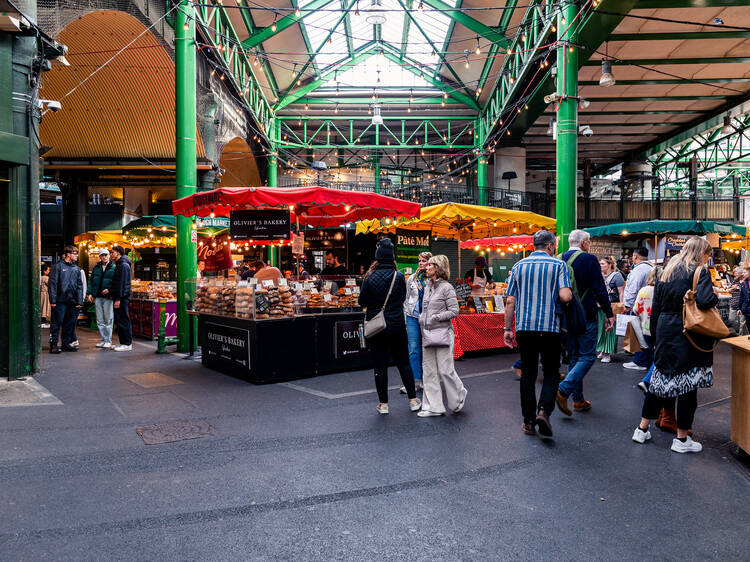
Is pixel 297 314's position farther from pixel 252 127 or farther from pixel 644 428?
pixel 252 127

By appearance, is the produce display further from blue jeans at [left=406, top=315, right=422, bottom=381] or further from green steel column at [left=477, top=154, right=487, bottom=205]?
green steel column at [left=477, top=154, right=487, bottom=205]

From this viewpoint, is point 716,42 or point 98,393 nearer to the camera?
point 98,393

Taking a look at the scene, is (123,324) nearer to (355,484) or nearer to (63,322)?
(63,322)

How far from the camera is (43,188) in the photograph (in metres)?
26.4

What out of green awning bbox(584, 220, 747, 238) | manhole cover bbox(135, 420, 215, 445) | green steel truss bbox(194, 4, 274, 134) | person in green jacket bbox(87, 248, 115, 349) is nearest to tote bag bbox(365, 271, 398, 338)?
manhole cover bbox(135, 420, 215, 445)

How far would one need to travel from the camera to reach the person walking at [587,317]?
19.2 ft

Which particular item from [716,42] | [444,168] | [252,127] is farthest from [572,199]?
[444,168]

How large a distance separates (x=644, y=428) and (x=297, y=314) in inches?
192

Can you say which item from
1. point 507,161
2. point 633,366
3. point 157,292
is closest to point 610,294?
point 633,366

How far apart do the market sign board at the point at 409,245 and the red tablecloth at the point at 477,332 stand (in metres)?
1.42

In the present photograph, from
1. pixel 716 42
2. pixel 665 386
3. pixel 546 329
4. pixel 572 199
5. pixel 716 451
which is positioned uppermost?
pixel 716 42

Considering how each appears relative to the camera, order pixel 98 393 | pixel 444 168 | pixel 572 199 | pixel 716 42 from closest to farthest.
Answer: pixel 98 393 < pixel 572 199 < pixel 716 42 < pixel 444 168

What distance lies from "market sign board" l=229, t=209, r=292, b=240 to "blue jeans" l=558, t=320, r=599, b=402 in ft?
17.7

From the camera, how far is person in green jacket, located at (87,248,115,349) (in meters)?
11.4
